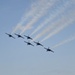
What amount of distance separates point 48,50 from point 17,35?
2866 centimetres

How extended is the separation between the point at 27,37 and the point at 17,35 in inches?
360

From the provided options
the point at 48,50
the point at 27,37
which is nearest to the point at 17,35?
the point at 27,37

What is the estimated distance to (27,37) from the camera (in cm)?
19125

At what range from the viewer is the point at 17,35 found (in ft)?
638

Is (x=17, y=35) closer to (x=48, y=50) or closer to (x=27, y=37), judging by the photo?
(x=27, y=37)

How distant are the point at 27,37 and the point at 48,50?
20789 mm

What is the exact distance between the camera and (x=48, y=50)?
7677 inches
